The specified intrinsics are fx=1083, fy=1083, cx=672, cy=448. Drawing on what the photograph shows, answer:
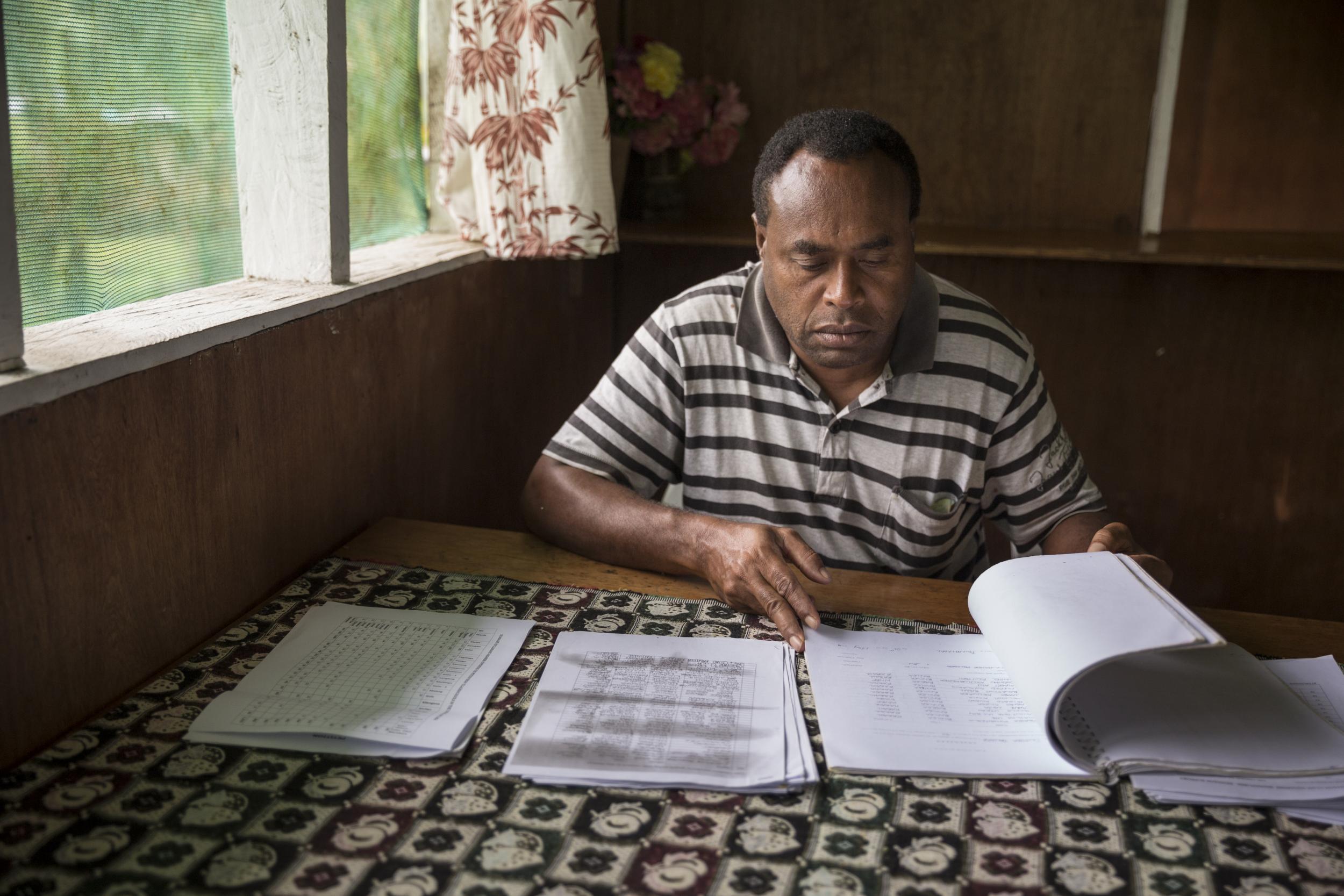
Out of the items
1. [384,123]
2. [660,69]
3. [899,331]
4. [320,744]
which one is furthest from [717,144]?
[320,744]

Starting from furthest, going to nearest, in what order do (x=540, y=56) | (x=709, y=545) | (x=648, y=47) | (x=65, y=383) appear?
(x=648, y=47) → (x=540, y=56) → (x=709, y=545) → (x=65, y=383)

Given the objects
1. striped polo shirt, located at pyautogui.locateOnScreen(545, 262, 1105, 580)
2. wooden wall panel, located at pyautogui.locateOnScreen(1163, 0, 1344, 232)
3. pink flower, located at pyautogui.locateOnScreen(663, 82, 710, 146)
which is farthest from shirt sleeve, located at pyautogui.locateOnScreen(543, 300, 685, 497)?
wooden wall panel, located at pyautogui.locateOnScreen(1163, 0, 1344, 232)

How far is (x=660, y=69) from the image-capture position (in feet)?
7.73

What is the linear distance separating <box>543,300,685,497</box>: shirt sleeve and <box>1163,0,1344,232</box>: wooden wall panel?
1.60 m

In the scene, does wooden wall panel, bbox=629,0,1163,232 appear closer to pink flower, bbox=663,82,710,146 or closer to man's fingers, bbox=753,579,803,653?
pink flower, bbox=663,82,710,146

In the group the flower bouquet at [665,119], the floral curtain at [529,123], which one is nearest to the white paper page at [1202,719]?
the floral curtain at [529,123]

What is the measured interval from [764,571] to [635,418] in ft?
1.37

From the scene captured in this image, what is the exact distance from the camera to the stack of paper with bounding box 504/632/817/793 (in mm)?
883

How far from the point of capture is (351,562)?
51.4 inches

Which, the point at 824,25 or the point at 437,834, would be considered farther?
the point at 824,25

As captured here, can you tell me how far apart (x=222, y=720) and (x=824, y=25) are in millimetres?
2159

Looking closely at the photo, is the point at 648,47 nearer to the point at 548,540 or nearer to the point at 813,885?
the point at 548,540

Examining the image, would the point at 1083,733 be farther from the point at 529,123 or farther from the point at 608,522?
the point at 529,123

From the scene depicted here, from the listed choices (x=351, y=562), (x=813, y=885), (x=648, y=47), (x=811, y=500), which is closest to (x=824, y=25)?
(x=648, y=47)
